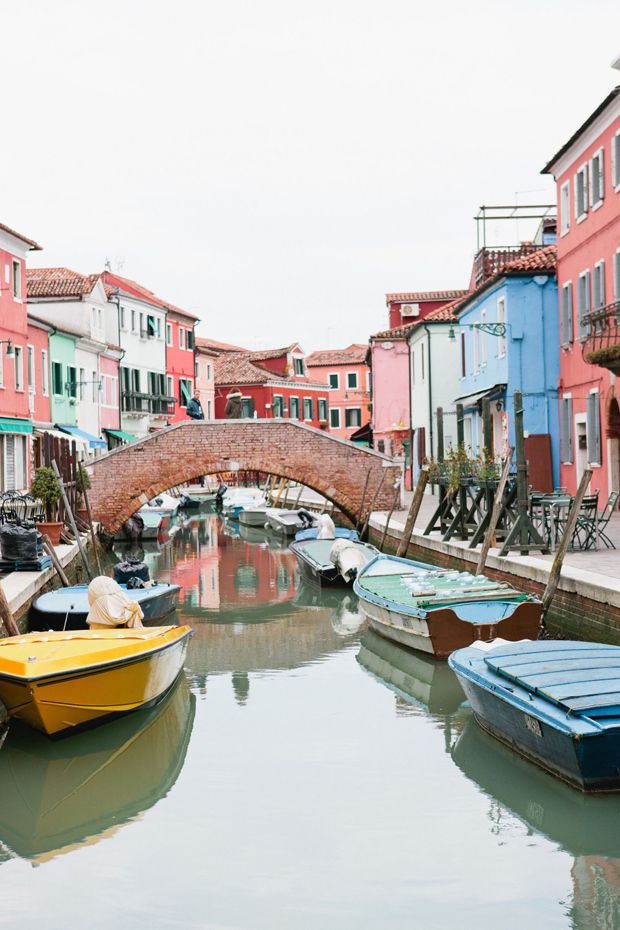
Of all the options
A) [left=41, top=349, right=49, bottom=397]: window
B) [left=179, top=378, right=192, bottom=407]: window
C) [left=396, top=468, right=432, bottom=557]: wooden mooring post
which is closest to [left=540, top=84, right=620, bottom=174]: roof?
[left=396, top=468, right=432, bottom=557]: wooden mooring post

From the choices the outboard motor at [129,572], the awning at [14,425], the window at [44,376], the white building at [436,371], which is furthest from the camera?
the white building at [436,371]

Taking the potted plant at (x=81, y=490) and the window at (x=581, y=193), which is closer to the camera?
the window at (x=581, y=193)

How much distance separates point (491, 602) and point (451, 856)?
5825 millimetres

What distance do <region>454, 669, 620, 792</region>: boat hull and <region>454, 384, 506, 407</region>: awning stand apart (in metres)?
16.6

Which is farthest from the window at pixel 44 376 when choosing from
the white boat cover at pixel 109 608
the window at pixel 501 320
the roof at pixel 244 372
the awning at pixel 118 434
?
the roof at pixel 244 372

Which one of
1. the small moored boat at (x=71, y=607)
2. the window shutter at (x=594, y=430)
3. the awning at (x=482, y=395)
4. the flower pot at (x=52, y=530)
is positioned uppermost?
the awning at (x=482, y=395)

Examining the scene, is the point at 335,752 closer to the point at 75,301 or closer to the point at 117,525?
the point at 117,525

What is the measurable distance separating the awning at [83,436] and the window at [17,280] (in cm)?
595

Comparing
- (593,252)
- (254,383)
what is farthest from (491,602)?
(254,383)

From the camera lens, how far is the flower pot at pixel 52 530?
692 inches

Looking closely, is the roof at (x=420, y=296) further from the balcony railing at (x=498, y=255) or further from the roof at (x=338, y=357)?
the roof at (x=338, y=357)

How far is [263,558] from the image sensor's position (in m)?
27.3

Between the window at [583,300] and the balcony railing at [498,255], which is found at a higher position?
the balcony railing at [498,255]

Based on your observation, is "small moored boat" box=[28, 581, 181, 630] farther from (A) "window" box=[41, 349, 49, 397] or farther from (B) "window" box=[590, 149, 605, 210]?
(A) "window" box=[41, 349, 49, 397]
